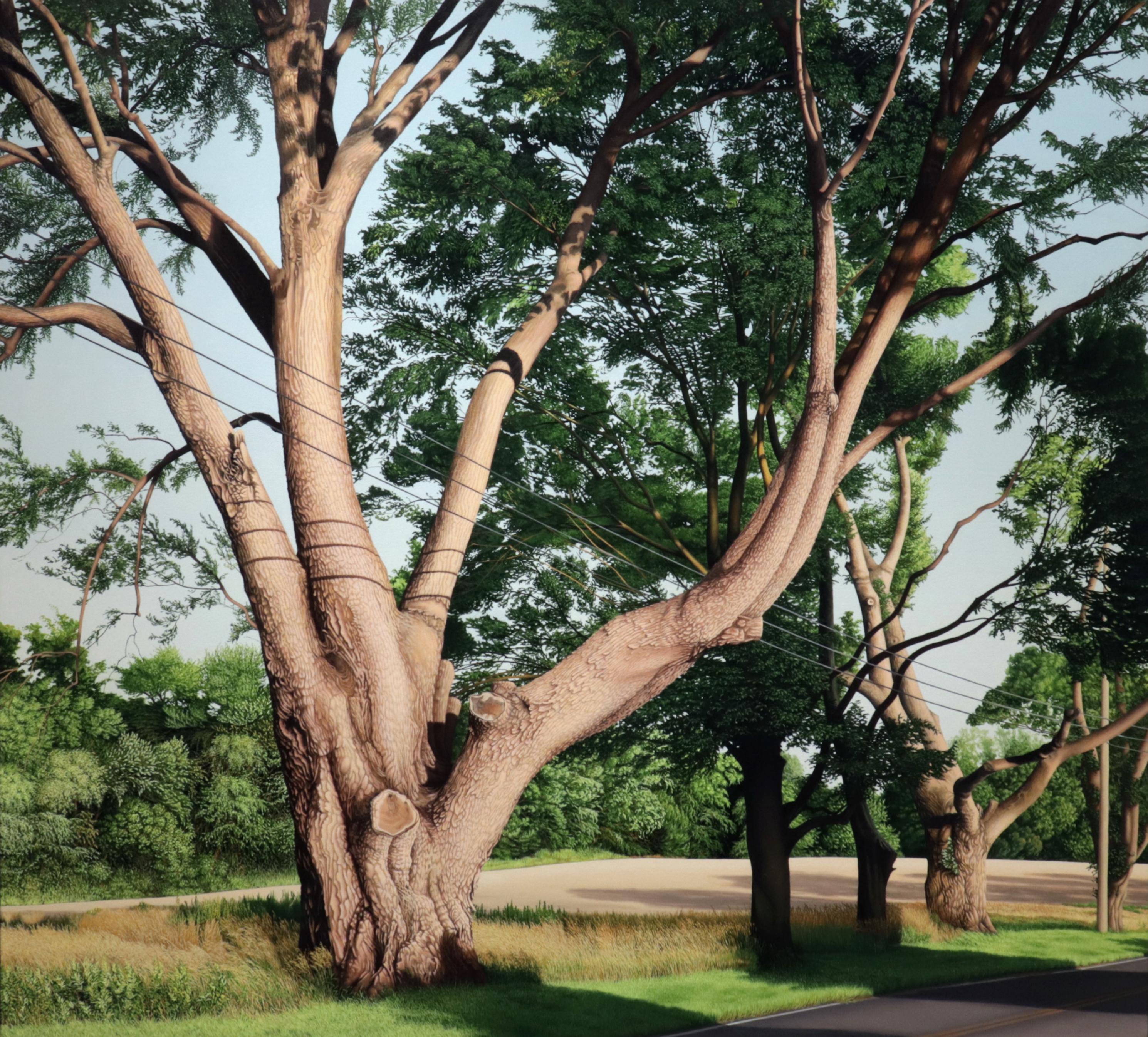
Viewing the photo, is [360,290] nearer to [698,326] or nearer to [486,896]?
[698,326]

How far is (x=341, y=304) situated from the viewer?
10922 mm

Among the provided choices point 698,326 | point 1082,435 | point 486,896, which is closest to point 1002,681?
point 1082,435

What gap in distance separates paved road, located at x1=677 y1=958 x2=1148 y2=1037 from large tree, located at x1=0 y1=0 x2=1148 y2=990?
9.43 ft

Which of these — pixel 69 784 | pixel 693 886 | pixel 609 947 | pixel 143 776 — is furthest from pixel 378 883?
pixel 693 886

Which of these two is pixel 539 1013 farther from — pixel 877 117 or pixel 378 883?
pixel 877 117

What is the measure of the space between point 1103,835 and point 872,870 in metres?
5.50

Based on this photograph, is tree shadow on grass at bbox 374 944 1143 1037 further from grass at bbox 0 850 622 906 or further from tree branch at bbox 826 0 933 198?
grass at bbox 0 850 622 906

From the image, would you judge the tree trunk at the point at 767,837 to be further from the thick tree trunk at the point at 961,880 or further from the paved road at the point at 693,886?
the thick tree trunk at the point at 961,880

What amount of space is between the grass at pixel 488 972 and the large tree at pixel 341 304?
61cm

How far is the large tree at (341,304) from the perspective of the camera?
30.5 feet

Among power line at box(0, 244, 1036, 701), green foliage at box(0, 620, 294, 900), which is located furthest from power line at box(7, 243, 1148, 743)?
green foliage at box(0, 620, 294, 900)

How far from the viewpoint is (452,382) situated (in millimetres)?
16797

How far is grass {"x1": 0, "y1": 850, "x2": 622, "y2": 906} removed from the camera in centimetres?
1772

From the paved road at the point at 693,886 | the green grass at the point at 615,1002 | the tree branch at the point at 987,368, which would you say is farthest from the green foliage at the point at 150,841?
the tree branch at the point at 987,368
